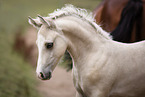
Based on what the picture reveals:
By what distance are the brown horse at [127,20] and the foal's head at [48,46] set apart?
118cm

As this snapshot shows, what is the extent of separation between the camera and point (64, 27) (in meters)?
1.90

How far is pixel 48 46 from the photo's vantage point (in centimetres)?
181

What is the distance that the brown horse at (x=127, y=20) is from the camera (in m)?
2.89

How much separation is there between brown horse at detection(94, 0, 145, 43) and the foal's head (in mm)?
1176

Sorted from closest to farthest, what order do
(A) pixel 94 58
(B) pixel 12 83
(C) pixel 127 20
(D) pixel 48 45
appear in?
(D) pixel 48 45, (A) pixel 94 58, (C) pixel 127 20, (B) pixel 12 83

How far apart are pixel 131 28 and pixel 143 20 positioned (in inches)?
12.5

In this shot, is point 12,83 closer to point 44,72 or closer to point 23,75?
point 23,75

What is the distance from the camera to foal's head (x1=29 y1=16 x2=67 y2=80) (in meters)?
1.80

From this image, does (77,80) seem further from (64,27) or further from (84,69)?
(64,27)

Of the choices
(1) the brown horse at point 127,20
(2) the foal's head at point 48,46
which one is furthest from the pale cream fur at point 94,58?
(1) the brown horse at point 127,20

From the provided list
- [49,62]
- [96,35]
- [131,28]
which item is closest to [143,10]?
[131,28]

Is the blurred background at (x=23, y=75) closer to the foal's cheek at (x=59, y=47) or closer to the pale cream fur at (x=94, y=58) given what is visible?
the pale cream fur at (x=94, y=58)

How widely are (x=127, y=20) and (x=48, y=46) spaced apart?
156cm

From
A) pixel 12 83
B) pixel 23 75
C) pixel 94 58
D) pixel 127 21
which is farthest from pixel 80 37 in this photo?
pixel 23 75
